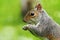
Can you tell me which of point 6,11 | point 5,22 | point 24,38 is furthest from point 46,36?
point 6,11

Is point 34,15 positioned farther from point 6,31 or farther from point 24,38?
point 6,31

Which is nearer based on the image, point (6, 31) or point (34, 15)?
point (34, 15)

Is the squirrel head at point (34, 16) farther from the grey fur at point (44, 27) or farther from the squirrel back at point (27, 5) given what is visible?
the squirrel back at point (27, 5)

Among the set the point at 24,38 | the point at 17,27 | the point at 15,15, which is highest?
the point at 15,15

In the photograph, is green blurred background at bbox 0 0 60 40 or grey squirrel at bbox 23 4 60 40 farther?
green blurred background at bbox 0 0 60 40

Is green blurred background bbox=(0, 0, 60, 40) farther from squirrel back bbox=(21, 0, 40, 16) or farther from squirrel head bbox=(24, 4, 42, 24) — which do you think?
squirrel head bbox=(24, 4, 42, 24)

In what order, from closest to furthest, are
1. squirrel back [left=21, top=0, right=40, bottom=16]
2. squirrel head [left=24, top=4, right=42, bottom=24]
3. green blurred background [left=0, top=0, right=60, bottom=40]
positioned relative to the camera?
squirrel head [left=24, top=4, right=42, bottom=24] < green blurred background [left=0, top=0, right=60, bottom=40] < squirrel back [left=21, top=0, right=40, bottom=16]

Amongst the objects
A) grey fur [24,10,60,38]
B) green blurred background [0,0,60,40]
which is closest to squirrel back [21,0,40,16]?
green blurred background [0,0,60,40]
